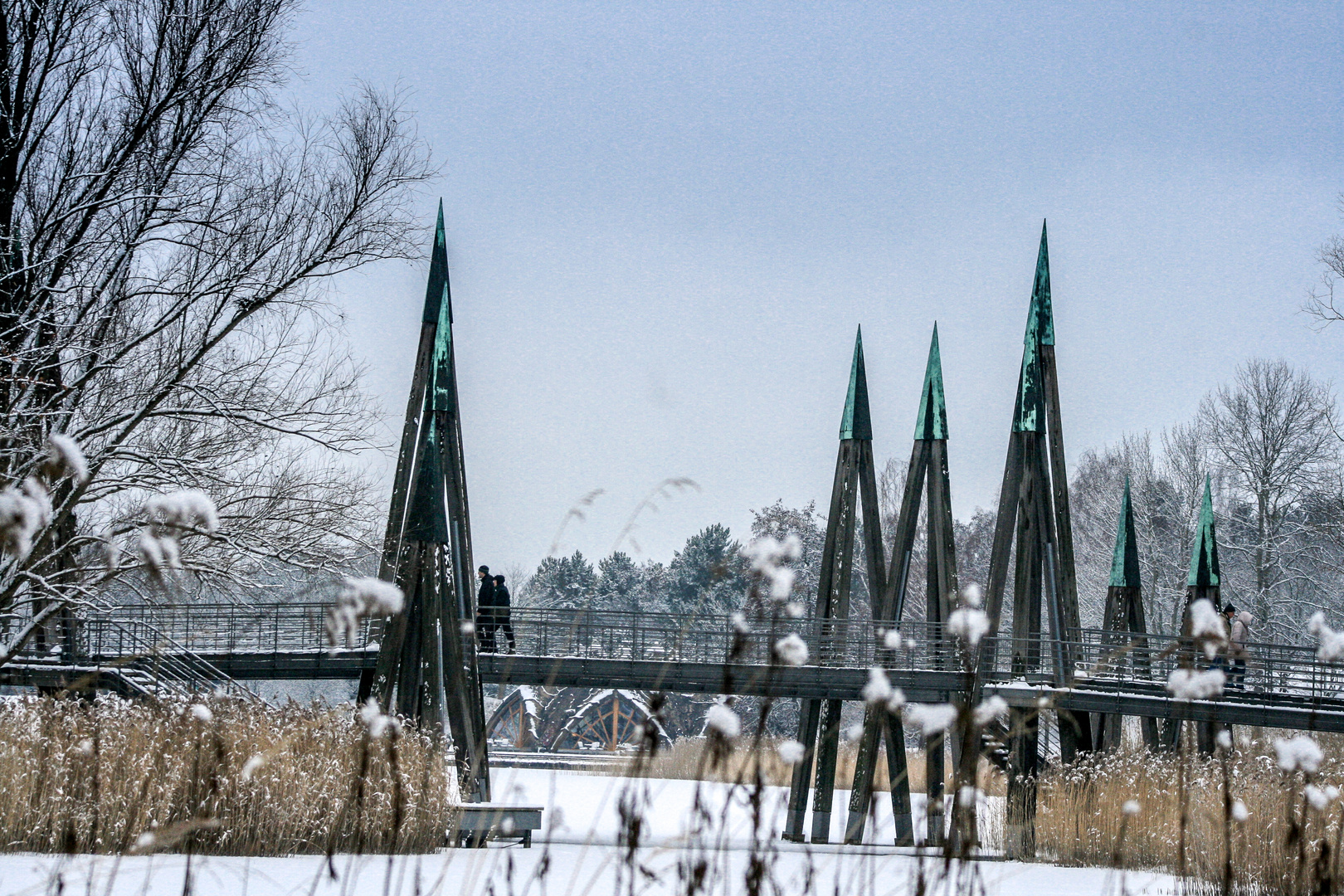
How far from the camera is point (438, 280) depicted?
625 inches

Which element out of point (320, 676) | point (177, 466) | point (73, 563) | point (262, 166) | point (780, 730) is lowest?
point (780, 730)

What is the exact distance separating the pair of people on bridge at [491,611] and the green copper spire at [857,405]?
476cm

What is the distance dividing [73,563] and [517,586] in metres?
76.8

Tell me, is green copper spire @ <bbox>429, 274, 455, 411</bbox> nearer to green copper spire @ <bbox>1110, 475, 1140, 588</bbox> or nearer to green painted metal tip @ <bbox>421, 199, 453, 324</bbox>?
green painted metal tip @ <bbox>421, 199, 453, 324</bbox>

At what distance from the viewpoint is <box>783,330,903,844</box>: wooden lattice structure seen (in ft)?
56.2

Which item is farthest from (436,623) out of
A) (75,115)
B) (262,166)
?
(75,115)

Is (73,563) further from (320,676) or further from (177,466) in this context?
(320,676)

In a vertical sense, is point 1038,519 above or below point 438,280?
below

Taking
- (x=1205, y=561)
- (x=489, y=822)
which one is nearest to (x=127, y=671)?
(x=489, y=822)

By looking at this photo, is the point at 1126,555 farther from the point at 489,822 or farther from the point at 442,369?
the point at 489,822

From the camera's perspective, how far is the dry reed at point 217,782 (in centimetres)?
921

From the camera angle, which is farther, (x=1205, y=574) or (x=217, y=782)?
(x=1205, y=574)

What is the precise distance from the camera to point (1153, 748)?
19031mm

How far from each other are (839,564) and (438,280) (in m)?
6.00
